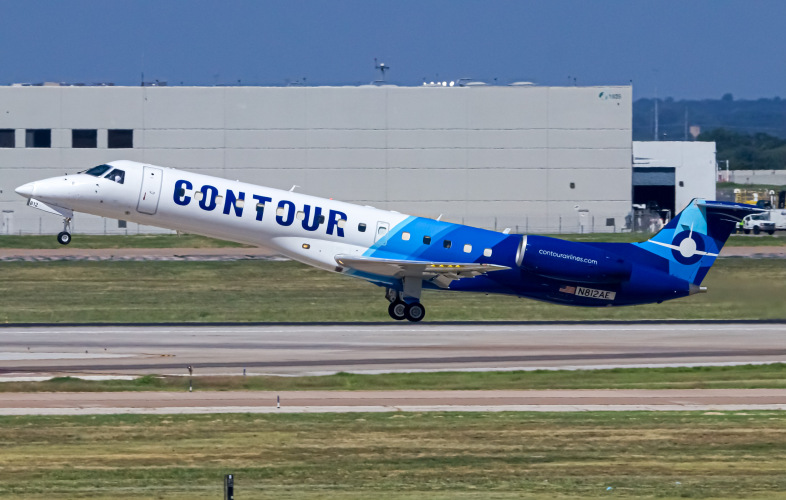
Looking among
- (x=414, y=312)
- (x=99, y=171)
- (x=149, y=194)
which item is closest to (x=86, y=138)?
(x=99, y=171)

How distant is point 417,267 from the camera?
37969mm

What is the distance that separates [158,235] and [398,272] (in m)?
40.3

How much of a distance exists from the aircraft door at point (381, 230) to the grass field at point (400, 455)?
13.7m

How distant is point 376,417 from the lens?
24812 mm

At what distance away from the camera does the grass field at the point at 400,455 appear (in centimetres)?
1886

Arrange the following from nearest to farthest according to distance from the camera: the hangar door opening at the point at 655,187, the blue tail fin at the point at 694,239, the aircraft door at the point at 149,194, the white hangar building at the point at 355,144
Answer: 1. the aircraft door at the point at 149,194
2. the blue tail fin at the point at 694,239
3. the white hangar building at the point at 355,144
4. the hangar door opening at the point at 655,187

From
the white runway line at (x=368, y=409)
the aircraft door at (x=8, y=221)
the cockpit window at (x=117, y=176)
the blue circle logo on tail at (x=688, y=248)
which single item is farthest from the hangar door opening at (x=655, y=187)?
the white runway line at (x=368, y=409)

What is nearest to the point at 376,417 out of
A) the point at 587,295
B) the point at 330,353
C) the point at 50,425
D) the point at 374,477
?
the point at 374,477

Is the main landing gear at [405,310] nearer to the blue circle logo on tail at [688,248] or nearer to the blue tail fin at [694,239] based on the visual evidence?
the blue tail fin at [694,239]

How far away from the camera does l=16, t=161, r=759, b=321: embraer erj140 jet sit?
3653 cm

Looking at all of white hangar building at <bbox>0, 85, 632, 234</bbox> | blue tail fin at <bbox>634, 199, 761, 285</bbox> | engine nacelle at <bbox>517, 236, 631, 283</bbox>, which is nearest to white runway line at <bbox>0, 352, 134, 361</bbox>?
engine nacelle at <bbox>517, 236, 631, 283</bbox>

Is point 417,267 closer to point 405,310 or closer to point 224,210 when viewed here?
point 405,310

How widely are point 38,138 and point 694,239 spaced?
54.4 meters

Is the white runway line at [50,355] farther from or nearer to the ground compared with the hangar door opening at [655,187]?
nearer to the ground
